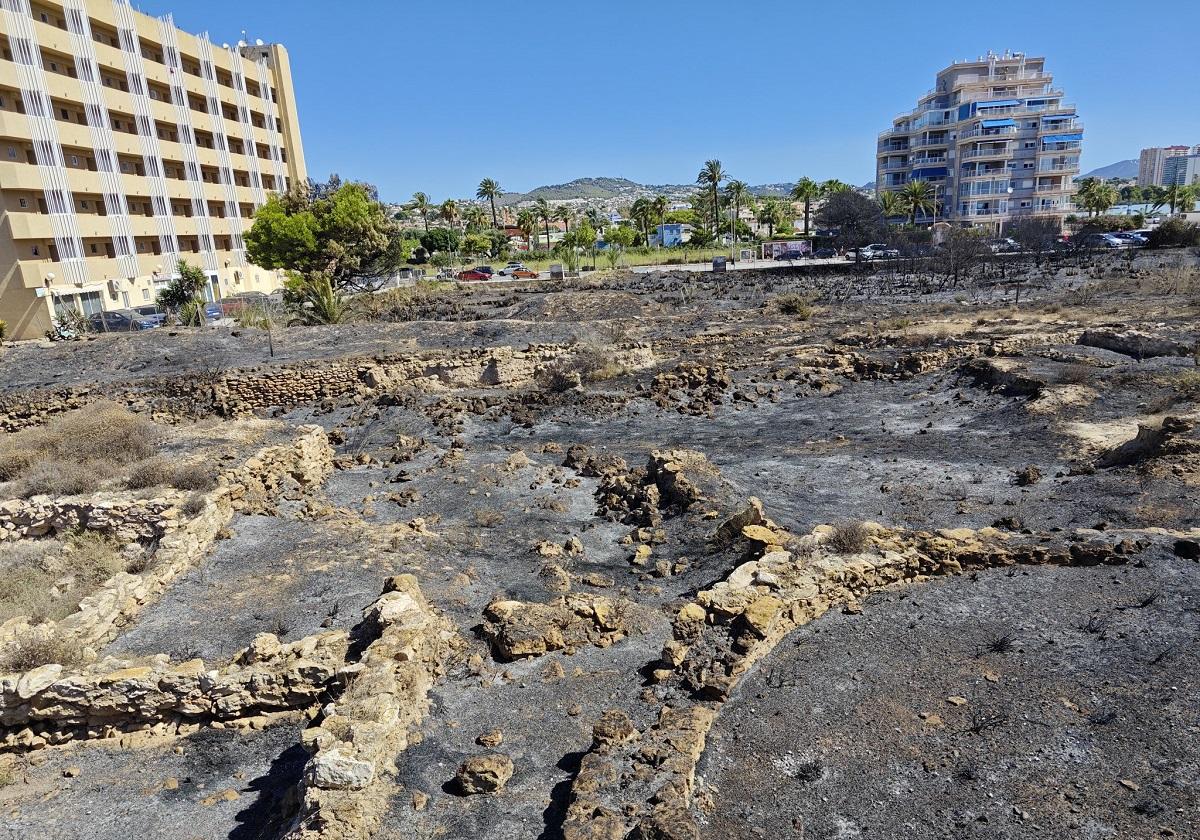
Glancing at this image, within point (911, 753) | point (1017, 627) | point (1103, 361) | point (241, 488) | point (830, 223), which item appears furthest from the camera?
point (830, 223)

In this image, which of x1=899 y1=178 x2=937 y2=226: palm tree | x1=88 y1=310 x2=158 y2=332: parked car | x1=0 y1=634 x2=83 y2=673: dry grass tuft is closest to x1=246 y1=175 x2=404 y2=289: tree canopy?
x1=88 y1=310 x2=158 y2=332: parked car

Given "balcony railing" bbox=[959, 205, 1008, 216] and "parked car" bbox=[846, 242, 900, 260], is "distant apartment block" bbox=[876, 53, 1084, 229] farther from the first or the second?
"parked car" bbox=[846, 242, 900, 260]

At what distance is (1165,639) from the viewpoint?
7012 mm

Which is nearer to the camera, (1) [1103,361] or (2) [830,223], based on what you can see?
(1) [1103,361]

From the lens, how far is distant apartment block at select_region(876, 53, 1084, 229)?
247 feet

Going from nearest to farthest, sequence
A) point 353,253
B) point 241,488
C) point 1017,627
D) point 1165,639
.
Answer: point 1165,639 < point 1017,627 < point 241,488 < point 353,253

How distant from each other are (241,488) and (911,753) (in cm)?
1123

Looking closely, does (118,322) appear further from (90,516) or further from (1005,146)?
(1005,146)

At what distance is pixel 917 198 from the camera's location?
74.1m

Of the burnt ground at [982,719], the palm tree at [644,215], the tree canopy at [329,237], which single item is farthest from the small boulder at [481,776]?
the palm tree at [644,215]

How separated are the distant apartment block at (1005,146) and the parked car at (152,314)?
232 ft

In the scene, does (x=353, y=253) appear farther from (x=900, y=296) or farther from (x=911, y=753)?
(x=911, y=753)

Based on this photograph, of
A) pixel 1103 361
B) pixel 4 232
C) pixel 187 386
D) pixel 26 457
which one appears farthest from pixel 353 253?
pixel 1103 361

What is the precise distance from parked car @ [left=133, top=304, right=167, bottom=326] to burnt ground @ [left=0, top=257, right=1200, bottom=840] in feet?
35.5
